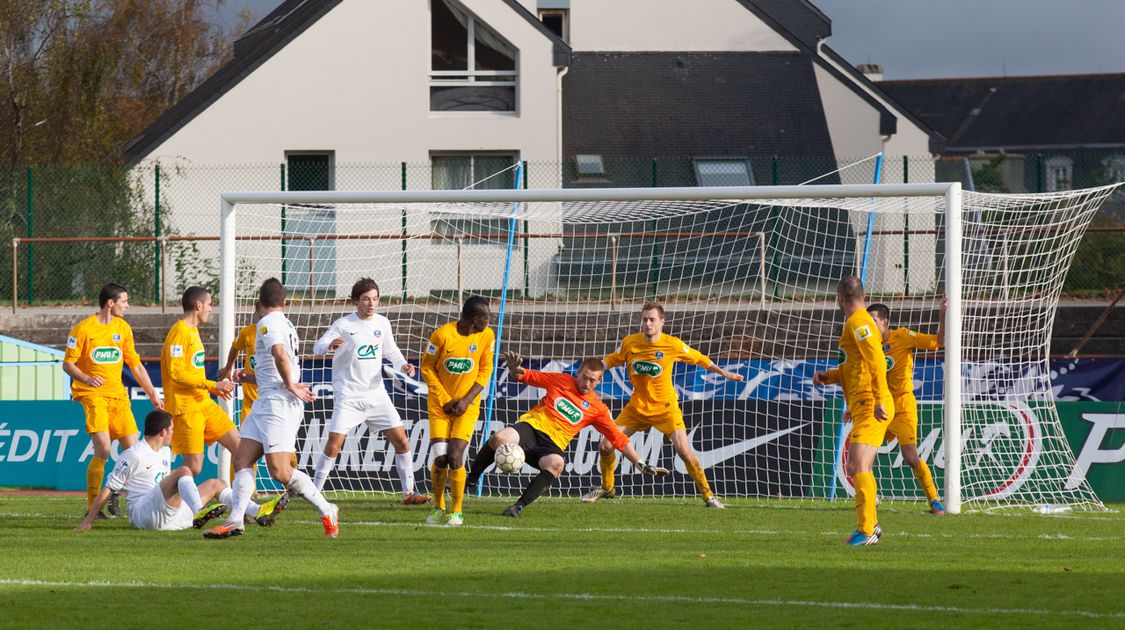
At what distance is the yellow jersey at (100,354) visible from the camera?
11594mm

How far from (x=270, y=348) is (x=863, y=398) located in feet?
13.3

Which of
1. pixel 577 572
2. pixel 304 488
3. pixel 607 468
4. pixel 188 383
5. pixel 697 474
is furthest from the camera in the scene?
pixel 607 468

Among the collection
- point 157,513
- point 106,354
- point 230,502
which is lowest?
point 157,513

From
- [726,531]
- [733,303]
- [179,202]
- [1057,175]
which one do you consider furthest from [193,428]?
[1057,175]

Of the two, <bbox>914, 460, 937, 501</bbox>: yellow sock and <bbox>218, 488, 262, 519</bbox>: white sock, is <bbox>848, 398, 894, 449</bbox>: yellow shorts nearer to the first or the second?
<bbox>914, 460, 937, 501</bbox>: yellow sock

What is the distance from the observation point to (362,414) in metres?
11.6

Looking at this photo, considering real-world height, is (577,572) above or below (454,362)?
below

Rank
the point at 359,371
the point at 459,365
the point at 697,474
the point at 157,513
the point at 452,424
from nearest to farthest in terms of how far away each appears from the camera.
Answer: the point at 157,513 → the point at 452,424 → the point at 459,365 → the point at 359,371 → the point at 697,474

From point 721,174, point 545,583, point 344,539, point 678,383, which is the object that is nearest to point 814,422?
point 678,383

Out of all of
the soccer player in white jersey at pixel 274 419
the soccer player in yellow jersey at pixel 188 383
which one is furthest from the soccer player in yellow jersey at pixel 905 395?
the soccer player in yellow jersey at pixel 188 383

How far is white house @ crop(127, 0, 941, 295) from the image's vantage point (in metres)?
27.2

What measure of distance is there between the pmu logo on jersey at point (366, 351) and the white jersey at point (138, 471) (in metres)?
1.82

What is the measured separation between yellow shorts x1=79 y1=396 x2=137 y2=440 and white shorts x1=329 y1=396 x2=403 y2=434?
1.75m

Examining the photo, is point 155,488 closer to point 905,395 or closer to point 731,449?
point 731,449
